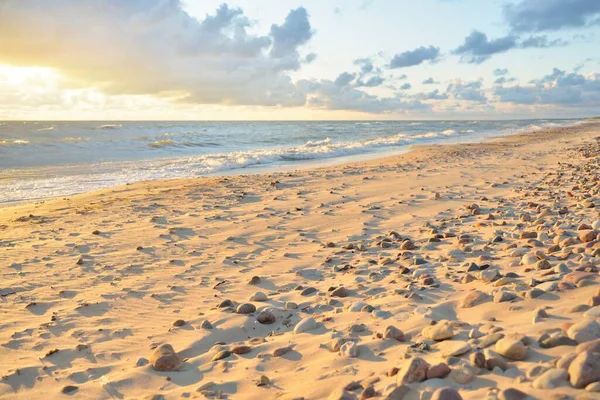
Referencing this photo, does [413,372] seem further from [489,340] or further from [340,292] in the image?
[340,292]

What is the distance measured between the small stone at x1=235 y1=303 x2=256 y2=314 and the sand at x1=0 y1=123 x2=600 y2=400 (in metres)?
0.02

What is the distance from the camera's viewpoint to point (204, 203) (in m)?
8.93

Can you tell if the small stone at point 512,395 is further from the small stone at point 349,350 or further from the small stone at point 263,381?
the small stone at point 263,381

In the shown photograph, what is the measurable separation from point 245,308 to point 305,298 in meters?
0.55

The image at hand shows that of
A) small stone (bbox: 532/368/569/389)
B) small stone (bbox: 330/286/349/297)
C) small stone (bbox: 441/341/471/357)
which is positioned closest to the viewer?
small stone (bbox: 532/368/569/389)

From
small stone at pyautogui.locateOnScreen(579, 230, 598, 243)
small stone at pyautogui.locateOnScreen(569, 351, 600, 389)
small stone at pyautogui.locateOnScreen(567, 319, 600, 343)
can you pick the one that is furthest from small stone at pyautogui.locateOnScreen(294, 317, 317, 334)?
small stone at pyautogui.locateOnScreen(579, 230, 598, 243)

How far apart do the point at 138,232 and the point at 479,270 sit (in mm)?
4910

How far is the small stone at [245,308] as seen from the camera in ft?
12.0

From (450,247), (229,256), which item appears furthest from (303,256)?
(450,247)

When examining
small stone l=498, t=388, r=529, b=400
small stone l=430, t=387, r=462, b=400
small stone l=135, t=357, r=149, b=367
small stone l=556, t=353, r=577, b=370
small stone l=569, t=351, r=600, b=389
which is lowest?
small stone l=135, t=357, r=149, b=367

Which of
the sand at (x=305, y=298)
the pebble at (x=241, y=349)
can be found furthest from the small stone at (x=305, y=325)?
the pebble at (x=241, y=349)

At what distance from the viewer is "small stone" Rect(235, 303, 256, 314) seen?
3.64 meters

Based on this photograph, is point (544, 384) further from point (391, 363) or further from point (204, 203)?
point (204, 203)

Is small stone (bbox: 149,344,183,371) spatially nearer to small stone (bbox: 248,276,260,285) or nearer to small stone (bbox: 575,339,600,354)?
small stone (bbox: 248,276,260,285)
